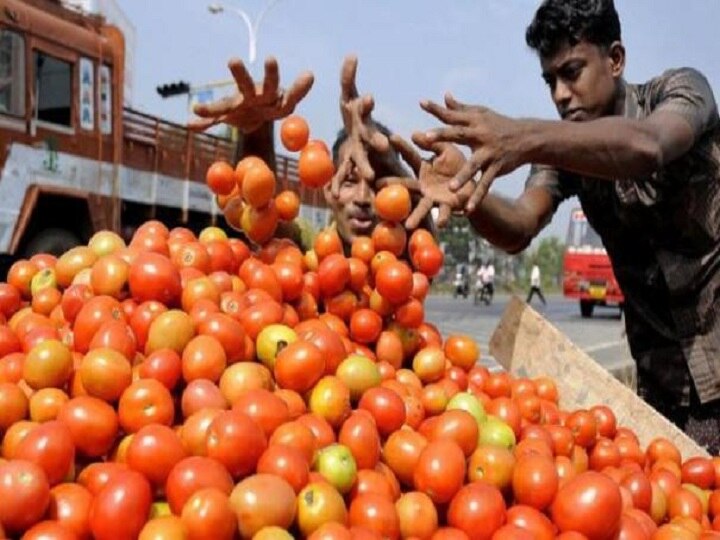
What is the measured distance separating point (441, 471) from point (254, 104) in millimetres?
1491

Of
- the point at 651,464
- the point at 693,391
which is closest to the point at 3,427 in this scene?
the point at 651,464

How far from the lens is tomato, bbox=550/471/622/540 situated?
174cm

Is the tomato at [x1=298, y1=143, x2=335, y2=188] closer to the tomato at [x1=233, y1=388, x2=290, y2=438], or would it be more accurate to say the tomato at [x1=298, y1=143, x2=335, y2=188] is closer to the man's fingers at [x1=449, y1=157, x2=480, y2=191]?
the man's fingers at [x1=449, y1=157, x2=480, y2=191]

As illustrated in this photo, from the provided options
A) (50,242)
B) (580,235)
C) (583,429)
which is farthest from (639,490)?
(580,235)

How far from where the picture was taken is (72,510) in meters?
1.53

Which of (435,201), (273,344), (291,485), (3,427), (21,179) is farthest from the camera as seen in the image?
(21,179)

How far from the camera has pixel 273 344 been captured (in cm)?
206

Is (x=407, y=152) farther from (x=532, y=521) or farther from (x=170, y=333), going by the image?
(x=532, y=521)

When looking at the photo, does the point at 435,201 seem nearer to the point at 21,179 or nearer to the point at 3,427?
the point at 3,427

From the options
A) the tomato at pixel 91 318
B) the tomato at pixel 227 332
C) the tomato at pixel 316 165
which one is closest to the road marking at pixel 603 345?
the tomato at pixel 316 165

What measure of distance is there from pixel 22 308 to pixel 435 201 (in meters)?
1.32

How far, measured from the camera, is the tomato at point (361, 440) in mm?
1857

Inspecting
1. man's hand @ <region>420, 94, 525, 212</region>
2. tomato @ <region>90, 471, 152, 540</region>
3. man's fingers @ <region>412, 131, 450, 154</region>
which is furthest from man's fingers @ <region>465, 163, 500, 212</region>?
tomato @ <region>90, 471, 152, 540</region>

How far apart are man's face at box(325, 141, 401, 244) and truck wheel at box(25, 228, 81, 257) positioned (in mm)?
7503
